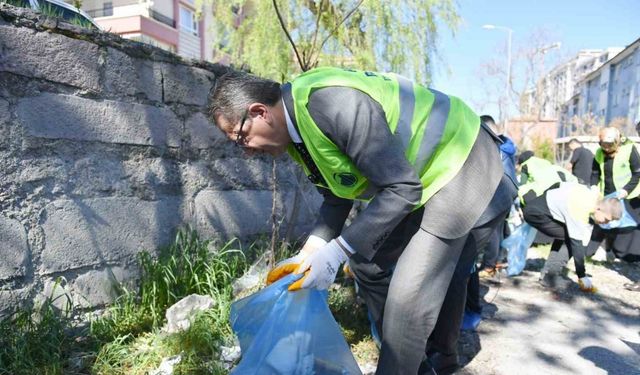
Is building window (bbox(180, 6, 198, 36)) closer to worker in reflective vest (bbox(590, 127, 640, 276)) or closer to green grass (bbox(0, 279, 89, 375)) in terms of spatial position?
worker in reflective vest (bbox(590, 127, 640, 276))

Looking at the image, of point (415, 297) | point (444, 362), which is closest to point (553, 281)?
point (444, 362)

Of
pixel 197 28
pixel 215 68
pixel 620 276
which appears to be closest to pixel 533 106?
pixel 197 28

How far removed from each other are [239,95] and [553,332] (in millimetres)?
2936

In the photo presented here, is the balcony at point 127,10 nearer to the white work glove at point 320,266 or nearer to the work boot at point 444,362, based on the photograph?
the work boot at point 444,362

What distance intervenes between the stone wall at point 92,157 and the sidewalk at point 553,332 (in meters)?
1.98

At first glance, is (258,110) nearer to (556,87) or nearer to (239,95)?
(239,95)

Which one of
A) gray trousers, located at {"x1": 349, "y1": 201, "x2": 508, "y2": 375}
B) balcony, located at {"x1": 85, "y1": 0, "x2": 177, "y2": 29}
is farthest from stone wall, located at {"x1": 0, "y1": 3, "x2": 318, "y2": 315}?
balcony, located at {"x1": 85, "y1": 0, "x2": 177, "y2": 29}

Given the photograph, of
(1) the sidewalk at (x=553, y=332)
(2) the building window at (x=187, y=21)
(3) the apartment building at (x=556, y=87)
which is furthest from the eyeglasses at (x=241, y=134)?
(3) the apartment building at (x=556, y=87)

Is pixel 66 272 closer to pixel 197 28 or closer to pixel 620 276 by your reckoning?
pixel 620 276

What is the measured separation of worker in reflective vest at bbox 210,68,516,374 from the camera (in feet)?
5.44

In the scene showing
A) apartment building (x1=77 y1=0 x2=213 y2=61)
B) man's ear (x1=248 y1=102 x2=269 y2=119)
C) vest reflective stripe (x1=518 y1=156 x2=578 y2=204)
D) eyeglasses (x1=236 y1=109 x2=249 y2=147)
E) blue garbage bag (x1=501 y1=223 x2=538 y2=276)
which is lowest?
blue garbage bag (x1=501 y1=223 x2=538 y2=276)

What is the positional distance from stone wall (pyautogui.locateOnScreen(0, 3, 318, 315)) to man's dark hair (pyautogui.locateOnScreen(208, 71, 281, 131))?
125cm

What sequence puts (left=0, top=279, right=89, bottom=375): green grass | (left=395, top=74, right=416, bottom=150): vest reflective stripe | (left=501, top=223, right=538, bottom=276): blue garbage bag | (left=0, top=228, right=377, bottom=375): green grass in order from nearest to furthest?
1. (left=395, top=74, right=416, bottom=150): vest reflective stripe
2. (left=0, top=279, right=89, bottom=375): green grass
3. (left=0, top=228, right=377, bottom=375): green grass
4. (left=501, top=223, right=538, bottom=276): blue garbage bag

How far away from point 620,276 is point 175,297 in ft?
15.4
